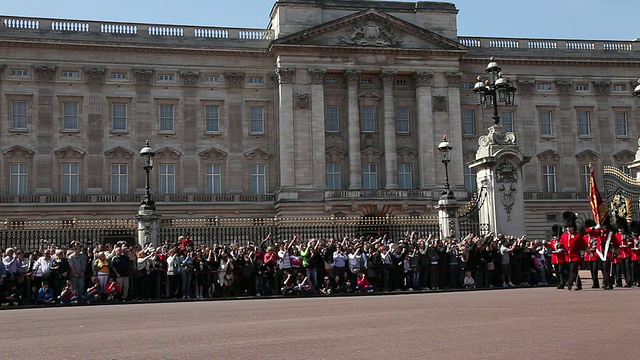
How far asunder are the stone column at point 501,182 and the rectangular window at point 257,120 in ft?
95.3

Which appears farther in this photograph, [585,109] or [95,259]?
[585,109]

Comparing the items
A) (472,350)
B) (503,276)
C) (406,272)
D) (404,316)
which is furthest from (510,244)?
(472,350)

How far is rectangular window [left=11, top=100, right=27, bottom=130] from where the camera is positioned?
50.0 metres

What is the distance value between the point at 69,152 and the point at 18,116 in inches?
152

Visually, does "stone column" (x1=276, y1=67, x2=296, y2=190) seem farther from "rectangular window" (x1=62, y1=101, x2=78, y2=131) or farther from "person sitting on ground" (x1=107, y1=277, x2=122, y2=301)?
"person sitting on ground" (x1=107, y1=277, x2=122, y2=301)

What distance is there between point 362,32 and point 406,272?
31.1 meters

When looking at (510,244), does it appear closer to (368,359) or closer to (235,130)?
(368,359)

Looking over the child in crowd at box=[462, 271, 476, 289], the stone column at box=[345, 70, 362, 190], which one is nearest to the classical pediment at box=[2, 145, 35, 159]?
the stone column at box=[345, 70, 362, 190]

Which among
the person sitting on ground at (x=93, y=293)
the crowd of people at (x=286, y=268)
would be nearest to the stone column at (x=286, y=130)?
the crowd of people at (x=286, y=268)

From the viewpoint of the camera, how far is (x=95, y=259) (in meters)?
22.9

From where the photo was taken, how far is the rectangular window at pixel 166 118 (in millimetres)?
52375

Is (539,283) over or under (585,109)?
under

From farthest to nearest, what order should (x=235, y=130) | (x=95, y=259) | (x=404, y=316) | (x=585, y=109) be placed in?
(x=585, y=109)
(x=235, y=130)
(x=95, y=259)
(x=404, y=316)

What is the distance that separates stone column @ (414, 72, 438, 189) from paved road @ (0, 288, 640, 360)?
118 feet
